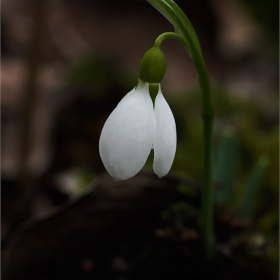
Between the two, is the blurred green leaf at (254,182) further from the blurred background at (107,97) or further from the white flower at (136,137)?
the white flower at (136,137)

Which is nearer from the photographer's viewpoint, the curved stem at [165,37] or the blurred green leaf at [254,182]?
the curved stem at [165,37]

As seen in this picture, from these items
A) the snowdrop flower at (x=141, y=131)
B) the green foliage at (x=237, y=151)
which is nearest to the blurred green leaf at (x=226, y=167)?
the green foliage at (x=237, y=151)

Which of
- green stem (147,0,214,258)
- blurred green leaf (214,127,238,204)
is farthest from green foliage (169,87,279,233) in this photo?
green stem (147,0,214,258)

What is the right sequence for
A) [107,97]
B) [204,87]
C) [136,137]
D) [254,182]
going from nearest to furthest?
[136,137] → [204,87] → [254,182] → [107,97]

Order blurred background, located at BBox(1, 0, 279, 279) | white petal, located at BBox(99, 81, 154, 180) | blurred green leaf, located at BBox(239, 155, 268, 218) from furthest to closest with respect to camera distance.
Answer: blurred background, located at BBox(1, 0, 279, 279), blurred green leaf, located at BBox(239, 155, 268, 218), white petal, located at BBox(99, 81, 154, 180)

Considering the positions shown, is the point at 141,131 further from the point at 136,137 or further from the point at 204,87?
the point at 204,87

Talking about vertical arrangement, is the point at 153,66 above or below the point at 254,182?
above

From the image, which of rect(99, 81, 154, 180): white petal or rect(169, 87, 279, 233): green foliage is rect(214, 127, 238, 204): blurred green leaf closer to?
rect(169, 87, 279, 233): green foliage

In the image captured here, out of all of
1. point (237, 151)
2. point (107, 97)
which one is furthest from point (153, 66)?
point (107, 97)
